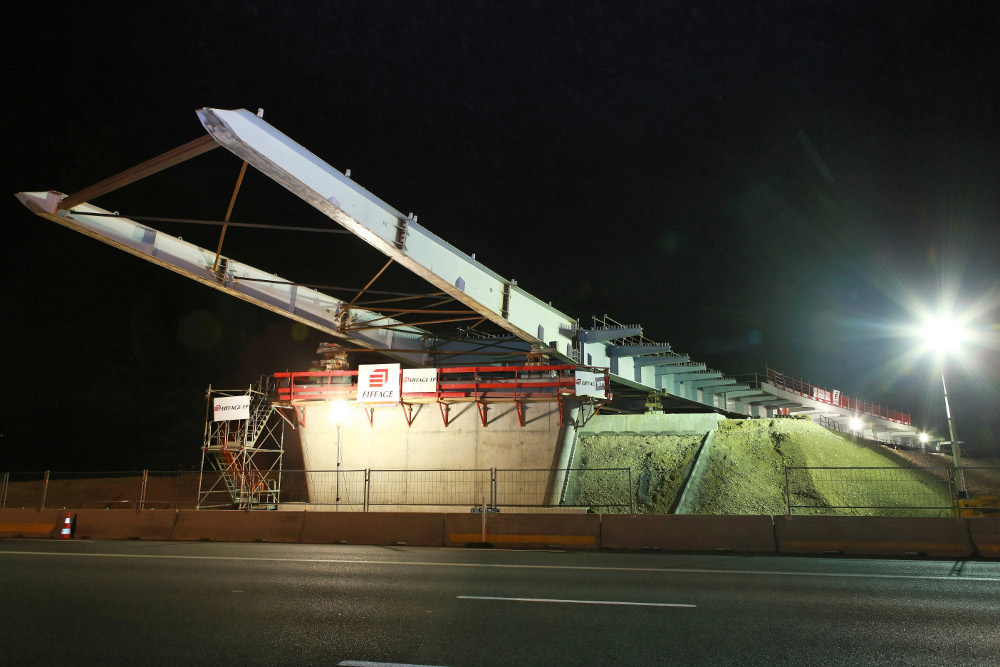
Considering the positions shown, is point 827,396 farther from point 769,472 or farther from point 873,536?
point 873,536

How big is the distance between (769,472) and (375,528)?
53.3ft

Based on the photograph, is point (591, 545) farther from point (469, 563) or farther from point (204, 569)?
point (204, 569)

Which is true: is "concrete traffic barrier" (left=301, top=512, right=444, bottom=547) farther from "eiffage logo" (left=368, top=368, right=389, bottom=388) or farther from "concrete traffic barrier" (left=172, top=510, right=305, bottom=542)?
"eiffage logo" (left=368, top=368, right=389, bottom=388)

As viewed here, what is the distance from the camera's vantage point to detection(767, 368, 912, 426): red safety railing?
47812 millimetres

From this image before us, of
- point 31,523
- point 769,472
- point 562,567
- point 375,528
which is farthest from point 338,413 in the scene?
point 562,567

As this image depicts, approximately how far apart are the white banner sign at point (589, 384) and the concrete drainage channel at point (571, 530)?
30.8ft

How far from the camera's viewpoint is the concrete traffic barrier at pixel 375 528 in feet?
52.3

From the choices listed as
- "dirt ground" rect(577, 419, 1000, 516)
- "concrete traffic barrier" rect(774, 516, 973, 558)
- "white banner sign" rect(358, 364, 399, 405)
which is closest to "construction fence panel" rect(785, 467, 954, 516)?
"dirt ground" rect(577, 419, 1000, 516)

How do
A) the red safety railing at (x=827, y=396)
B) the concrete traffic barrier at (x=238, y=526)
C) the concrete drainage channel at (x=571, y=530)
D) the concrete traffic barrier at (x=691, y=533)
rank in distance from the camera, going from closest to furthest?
the concrete drainage channel at (x=571, y=530)
the concrete traffic barrier at (x=691, y=533)
the concrete traffic barrier at (x=238, y=526)
the red safety railing at (x=827, y=396)

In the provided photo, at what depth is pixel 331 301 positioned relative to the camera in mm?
23016

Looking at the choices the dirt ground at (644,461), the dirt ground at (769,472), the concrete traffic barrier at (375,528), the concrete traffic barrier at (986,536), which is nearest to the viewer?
the concrete traffic barrier at (986,536)

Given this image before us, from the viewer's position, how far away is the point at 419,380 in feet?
82.9

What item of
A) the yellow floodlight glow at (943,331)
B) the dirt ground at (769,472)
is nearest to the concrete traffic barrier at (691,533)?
the dirt ground at (769,472)

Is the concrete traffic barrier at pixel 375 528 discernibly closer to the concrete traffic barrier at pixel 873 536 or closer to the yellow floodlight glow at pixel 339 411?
the concrete traffic barrier at pixel 873 536
